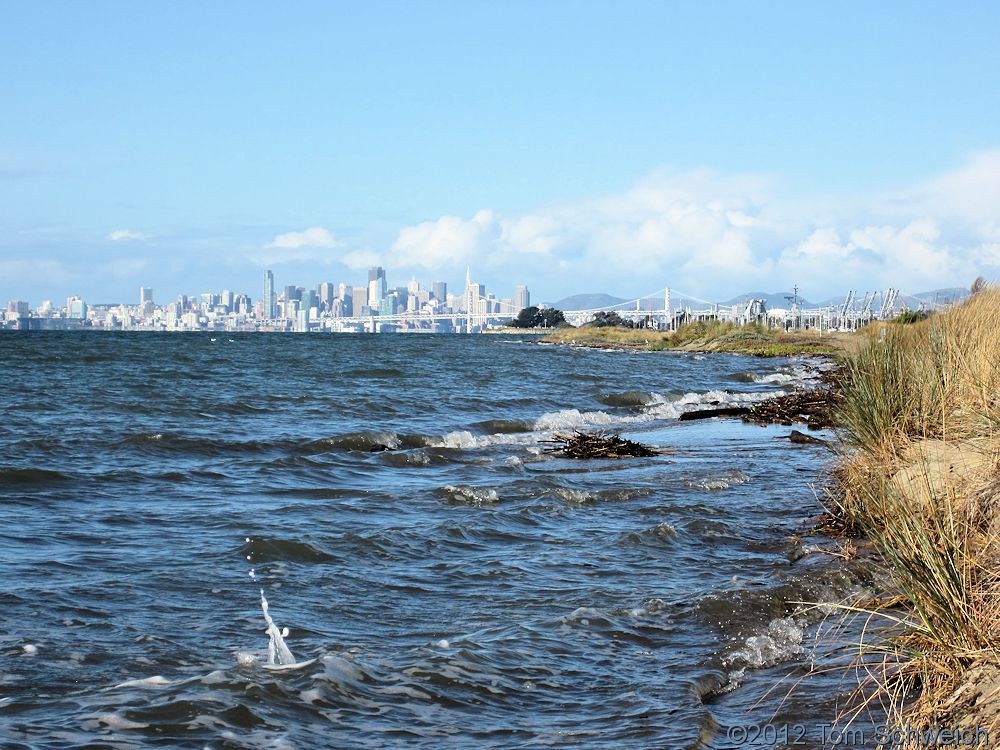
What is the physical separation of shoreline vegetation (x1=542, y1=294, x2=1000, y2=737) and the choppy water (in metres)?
0.47

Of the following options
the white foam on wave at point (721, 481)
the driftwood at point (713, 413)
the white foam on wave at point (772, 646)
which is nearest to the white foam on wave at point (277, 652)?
the white foam on wave at point (772, 646)

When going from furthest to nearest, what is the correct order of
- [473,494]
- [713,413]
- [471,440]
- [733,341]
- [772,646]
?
[733,341] → [713,413] → [471,440] → [473,494] → [772,646]

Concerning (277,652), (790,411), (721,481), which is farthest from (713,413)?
(277,652)

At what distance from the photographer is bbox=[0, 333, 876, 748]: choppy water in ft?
13.9

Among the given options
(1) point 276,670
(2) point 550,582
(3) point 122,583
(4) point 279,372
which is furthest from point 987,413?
(4) point 279,372

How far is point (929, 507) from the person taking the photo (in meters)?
4.17

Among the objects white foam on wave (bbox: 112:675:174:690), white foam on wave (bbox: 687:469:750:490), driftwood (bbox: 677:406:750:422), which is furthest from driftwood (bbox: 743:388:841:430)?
white foam on wave (bbox: 112:675:174:690)

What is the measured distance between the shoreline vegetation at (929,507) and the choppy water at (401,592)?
1.55 ft

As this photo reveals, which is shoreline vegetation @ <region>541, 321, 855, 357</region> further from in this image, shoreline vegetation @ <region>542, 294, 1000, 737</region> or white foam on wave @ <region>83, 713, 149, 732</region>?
white foam on wave @ <region>83, 713, 149, 732</region>

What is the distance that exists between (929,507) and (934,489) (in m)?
0.79

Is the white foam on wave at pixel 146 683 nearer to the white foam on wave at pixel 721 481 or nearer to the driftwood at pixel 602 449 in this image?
the white foam on wave at pixel 721 481

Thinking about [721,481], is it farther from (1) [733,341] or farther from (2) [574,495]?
(1) [733,341]

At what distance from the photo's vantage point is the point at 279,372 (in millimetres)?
33188

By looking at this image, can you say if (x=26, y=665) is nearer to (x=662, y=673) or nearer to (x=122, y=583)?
(x=122, y=583)
